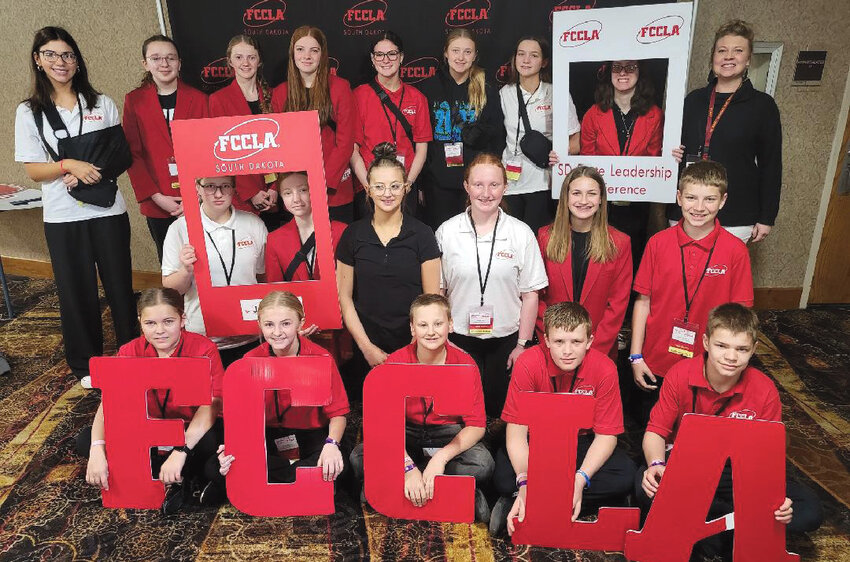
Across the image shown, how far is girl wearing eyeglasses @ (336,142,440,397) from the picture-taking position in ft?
9.87

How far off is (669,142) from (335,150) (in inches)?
74.6

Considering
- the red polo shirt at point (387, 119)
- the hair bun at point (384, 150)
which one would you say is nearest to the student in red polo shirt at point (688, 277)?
the hair bun at point (384, 150)

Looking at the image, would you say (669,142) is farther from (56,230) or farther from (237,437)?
(56,230)

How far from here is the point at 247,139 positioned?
9.20ft

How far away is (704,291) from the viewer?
117 inches

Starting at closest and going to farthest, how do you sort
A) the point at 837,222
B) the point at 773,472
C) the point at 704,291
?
the point at 773,472 < the point at 704,291 < the point at 837,222

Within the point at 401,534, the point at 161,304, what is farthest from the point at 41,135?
the point at 401,534

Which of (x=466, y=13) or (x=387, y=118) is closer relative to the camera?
(x=387, y=118)

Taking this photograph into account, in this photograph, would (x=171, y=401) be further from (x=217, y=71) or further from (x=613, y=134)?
(x=613, y=134)

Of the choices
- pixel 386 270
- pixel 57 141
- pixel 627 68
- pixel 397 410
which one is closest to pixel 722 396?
pixel 397 410

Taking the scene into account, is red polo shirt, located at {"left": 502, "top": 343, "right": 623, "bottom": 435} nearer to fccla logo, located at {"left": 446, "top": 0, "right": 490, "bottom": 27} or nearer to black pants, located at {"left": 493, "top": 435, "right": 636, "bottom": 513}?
black pants, located at {"left": 493, "top": 435, "right": 636, "bottom": 513}

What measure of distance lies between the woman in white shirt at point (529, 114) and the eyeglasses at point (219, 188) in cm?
163

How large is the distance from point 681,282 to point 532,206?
4.05 ft

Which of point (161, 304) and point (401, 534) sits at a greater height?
point (161, 304)
